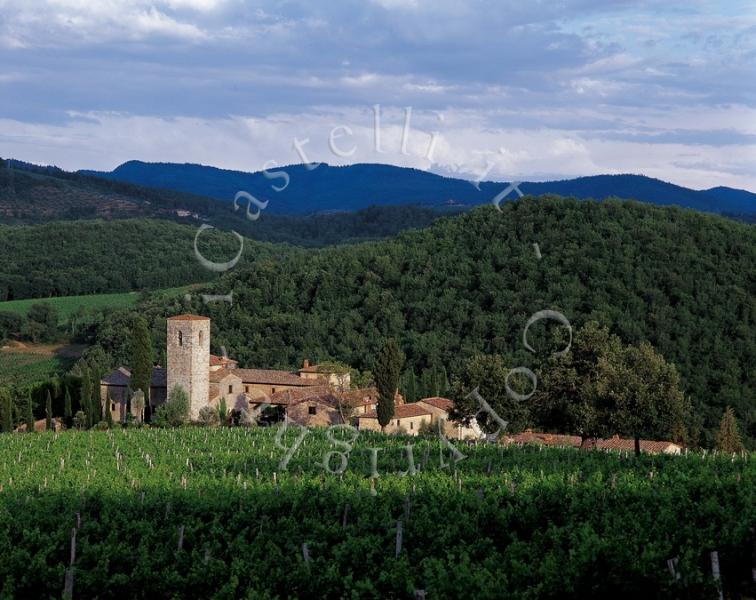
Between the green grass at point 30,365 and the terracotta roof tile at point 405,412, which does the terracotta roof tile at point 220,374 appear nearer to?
the terracotta roof tile at point 405,412

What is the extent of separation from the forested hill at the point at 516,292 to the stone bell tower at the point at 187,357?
1902 centimetres

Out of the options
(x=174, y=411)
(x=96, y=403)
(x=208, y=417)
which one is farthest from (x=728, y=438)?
(x=96, y=403)

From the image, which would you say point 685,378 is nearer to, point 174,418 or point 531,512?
point 174,418

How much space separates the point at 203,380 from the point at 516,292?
98.6 feet

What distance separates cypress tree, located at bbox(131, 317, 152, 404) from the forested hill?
63.5 ft

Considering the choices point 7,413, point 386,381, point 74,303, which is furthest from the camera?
point 74,303

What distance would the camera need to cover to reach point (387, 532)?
15000 millimetres

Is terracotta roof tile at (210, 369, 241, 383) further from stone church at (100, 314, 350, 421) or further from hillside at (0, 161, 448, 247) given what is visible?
hillside at (0, 161, 448, 247)

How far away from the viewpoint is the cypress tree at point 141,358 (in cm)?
4175

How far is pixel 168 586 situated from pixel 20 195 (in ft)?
528

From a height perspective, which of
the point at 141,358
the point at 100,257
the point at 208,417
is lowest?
the point at 208,417

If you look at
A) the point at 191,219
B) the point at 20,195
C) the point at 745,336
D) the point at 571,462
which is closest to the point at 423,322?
the point at 745,336

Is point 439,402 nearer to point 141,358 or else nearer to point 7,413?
point 141,358

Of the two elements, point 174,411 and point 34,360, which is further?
point 34,360
